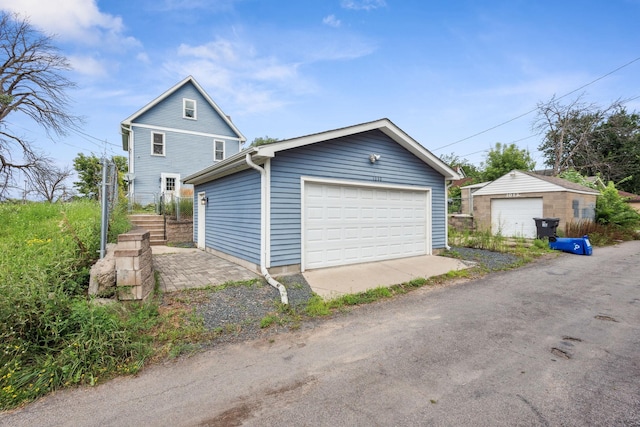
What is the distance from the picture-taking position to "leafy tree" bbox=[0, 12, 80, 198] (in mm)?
13016

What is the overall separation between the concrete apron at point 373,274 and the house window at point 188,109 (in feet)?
48.5

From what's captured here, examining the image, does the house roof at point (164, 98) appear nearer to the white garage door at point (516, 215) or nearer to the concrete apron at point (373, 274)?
the concrete apron at point (373, 274)

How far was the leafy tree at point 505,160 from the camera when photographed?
24188 mm

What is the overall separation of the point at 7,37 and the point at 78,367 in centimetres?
1865

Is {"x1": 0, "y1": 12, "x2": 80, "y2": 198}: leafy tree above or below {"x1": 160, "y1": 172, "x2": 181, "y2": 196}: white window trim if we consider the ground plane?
above

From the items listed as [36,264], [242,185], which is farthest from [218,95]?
[36,264]

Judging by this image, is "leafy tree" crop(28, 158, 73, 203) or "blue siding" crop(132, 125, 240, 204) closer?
"leafy tree" crop(28, 158, 73, 203)

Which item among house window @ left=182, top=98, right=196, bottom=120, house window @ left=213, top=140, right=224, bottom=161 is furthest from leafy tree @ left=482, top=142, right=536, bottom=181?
house window @ left=182, top=98, right=196, bottom=120

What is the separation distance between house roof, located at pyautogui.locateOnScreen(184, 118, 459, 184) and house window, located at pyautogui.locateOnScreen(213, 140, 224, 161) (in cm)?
885

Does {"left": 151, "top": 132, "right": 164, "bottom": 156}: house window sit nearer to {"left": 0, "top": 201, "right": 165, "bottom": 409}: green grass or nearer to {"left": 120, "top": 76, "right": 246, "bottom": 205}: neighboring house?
{"left": 120, "top": 76, "right": 246, "bottom": 205}: neighboring house

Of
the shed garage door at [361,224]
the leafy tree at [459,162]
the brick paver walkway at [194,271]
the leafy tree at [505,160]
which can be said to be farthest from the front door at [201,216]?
the leafy tree at [459,162]

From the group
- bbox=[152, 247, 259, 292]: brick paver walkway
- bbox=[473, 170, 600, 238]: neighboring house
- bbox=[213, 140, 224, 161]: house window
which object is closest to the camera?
bbox=[152, 247, 259, 292]: brick paver walkway

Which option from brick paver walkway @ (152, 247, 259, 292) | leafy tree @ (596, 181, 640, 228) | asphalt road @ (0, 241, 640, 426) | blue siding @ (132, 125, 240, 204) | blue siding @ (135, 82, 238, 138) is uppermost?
blue siding @ (135, 82, 238, 138)

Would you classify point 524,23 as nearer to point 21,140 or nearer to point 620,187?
point 21,140
